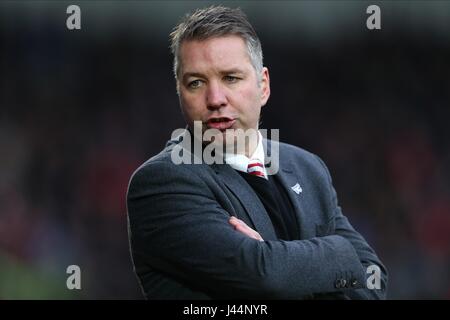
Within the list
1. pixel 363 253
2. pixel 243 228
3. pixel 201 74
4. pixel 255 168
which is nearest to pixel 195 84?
pixel 201 74

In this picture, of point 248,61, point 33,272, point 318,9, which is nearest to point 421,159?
point 318,9

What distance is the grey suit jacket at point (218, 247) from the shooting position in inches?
86.7

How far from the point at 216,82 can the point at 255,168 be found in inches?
13.6

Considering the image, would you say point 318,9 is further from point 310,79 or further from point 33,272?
point 33,272

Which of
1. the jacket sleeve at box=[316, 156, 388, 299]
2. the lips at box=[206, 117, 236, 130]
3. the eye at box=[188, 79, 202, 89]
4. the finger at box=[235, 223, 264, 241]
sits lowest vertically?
the jacket sleeve at box=[316, 156, 388, 299]

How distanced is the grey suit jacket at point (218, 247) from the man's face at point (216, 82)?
166 millimetres

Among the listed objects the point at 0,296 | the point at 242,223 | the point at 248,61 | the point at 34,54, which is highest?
the point at 34,54

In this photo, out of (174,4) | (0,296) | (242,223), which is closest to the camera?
(242,223)

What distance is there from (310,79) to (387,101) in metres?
0.64

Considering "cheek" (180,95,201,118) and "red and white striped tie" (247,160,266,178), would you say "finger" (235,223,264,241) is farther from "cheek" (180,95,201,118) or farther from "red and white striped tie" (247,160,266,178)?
"cheek" (180,95,201,118)

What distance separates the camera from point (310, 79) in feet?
19.6

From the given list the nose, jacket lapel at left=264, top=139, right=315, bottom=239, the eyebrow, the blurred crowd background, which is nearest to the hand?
jacket lapel at left=264, top=139, right=315, bottom=239

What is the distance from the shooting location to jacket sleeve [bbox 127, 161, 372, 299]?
2197 mm

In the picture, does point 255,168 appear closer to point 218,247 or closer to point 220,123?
point 220,123
